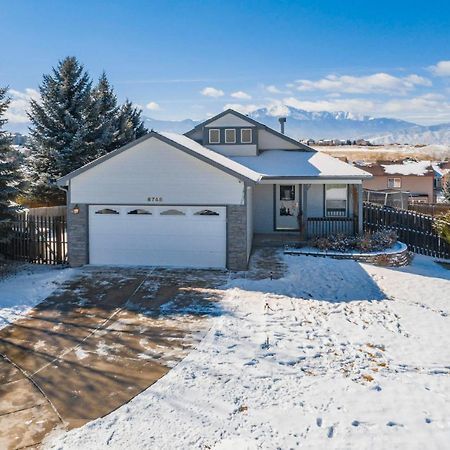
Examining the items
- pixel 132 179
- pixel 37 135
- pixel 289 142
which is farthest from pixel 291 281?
pixel 37 135

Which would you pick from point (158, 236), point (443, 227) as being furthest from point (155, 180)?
point (443, 227)

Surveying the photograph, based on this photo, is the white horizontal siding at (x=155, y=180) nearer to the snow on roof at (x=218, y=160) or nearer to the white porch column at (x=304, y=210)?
the snow on roof at (x=218, y=160)

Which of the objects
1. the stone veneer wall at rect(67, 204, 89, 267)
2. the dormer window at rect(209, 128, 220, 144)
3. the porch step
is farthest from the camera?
the dormer window at rect(209, 128, 220, 144)

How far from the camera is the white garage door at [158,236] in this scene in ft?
49.5

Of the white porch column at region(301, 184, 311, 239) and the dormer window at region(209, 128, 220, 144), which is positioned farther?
the dormer window at region(209, 128, 220, 144)

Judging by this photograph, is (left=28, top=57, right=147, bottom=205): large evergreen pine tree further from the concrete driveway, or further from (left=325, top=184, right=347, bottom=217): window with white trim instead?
(left=325, top=184, right=347, bottom=217): window with white trim

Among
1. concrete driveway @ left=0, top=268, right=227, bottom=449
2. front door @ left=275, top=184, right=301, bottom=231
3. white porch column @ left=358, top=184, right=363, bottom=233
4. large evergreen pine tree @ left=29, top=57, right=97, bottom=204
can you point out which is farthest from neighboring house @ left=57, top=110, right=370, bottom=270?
large evergreen pine tree @ left=29, top=57, right=97, bottom=204

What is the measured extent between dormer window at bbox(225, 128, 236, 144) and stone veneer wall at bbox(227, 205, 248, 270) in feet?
22.3

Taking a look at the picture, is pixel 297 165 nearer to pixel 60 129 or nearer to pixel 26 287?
pixel 26 287

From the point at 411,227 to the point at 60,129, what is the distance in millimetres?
20618

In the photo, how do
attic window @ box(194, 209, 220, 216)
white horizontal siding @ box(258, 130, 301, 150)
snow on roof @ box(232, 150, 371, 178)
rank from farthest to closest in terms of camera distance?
white horizontal siding @ box(258, 130, 301, 150) < snow on roof @ box(232, 150, 371, 178) < attic window @ box(194, 209, 220, 216)

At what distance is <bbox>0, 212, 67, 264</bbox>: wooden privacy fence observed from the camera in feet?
52.5

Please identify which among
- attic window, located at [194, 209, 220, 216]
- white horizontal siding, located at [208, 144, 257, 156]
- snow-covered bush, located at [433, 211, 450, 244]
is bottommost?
snow-covered bush, located at [433, 211, 450, 244]

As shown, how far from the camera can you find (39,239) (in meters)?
16.2
